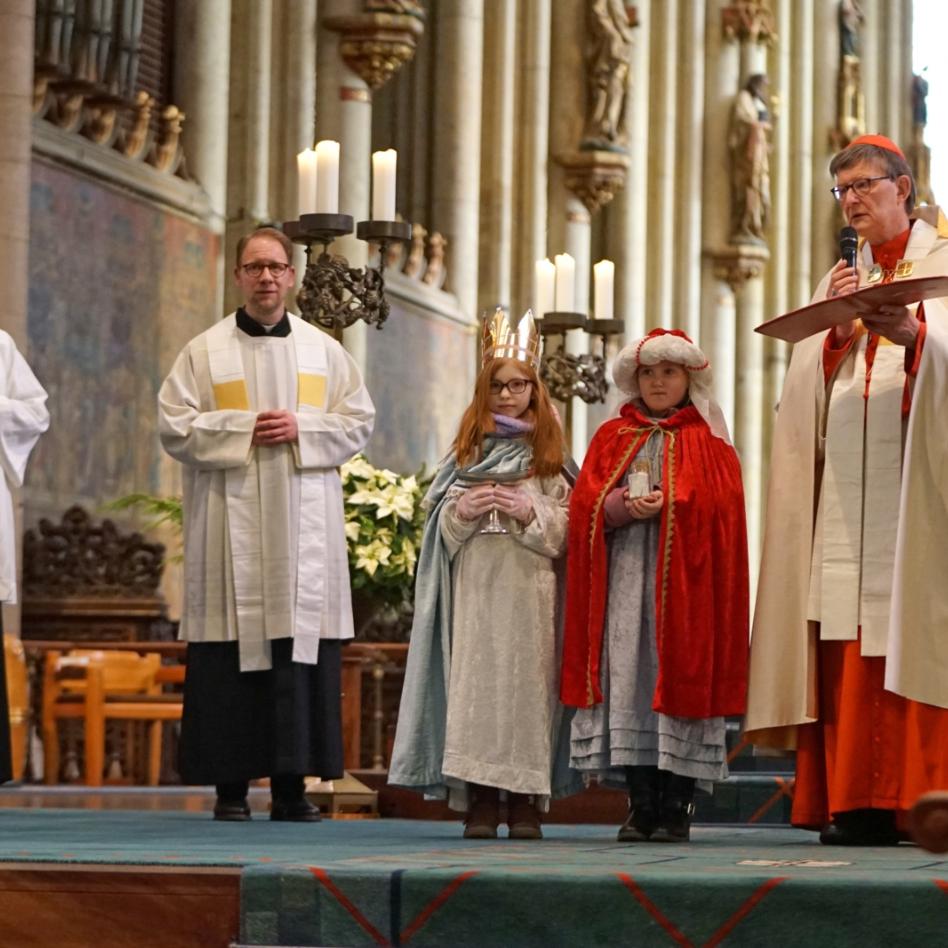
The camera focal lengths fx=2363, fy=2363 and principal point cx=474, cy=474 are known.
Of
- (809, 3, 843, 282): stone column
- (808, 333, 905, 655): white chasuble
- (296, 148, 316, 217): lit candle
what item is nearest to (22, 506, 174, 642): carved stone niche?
(296, 148, 316, 217): lit candle

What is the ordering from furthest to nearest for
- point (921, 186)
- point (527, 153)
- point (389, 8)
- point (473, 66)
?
point (921, 186) < point (527, 153) < point (473, 66) < point (389, 8)

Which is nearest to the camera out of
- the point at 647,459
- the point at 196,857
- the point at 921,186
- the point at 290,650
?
the point at 196,857

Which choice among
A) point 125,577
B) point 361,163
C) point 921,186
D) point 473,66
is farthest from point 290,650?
point 921,186

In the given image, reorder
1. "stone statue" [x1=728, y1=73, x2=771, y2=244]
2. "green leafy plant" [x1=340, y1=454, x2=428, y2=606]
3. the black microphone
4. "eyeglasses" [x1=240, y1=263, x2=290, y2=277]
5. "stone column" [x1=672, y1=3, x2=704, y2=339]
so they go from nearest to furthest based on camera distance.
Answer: the black microphone
"eyeglasses" [x1=240, y1=263, x2=290, y2=277]
"green leafy plant" [x1=340, y1=454, x2=428, y2=606]
"stone column" [x1=672, y1=3, x2=704, y2=339]
"stone statue" [x1=728, y1=73, x2=771, y2=244]

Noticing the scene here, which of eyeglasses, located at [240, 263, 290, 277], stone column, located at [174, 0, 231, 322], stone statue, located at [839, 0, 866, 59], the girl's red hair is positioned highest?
stone statue, located at [839, 0, 866, 59]

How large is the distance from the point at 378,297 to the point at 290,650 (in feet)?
9.31

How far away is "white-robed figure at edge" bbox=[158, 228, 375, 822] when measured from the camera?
8375 mm

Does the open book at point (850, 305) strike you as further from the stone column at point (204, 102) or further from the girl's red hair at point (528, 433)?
the stone column at point (204, 102)

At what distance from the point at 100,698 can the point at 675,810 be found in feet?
18.2

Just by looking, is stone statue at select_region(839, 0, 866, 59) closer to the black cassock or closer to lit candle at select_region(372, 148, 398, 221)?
lit candle at select_region(372, 148, 398, 221)

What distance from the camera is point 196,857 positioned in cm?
570

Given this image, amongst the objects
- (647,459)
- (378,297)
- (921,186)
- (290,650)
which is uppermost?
(921,186)

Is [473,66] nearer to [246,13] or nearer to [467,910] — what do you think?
[246,13]

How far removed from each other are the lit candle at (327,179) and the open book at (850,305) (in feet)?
12.1
